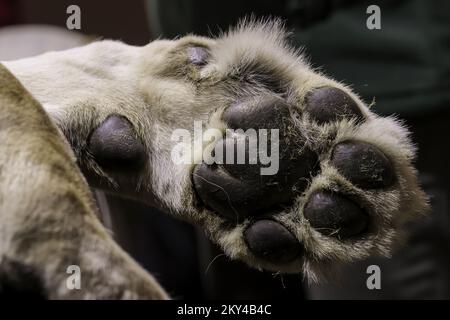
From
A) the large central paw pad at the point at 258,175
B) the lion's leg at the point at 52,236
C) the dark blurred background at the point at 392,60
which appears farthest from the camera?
the dark blurred background at the point at 392,60

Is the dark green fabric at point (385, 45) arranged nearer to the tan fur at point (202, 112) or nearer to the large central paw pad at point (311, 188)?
the tan fur at point (202, 112)

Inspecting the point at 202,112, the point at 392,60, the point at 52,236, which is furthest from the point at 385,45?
the point at 52,236

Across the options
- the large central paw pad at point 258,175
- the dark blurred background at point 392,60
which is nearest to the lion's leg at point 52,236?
the large central paw pad at point 258,175

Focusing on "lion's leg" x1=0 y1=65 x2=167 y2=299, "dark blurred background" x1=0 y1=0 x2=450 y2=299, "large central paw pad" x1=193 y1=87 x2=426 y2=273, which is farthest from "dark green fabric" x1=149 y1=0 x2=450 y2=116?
"lion's leg" x1=0 y1=65 x2=167 y2=299

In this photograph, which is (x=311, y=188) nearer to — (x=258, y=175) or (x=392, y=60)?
(x=258, y=175)

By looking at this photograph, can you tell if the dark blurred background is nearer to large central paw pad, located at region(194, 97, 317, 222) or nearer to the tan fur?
the tan fur

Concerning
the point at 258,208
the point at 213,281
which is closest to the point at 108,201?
the point at 258,208
